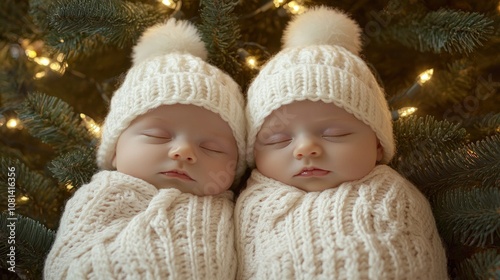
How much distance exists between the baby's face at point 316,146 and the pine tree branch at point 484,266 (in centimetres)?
28

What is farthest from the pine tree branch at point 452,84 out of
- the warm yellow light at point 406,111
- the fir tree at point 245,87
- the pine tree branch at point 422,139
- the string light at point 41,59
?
the string light at point 41,59

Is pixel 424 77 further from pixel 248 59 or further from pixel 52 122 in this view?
pixel 52 122

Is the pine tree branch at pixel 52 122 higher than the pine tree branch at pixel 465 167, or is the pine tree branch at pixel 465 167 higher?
the pine tree branch at pixel 52 122

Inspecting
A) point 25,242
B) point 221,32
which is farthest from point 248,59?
point 25,242

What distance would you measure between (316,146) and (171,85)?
0.35m

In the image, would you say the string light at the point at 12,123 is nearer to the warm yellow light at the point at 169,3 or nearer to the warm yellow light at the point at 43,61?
the warm yellow light at the point at 43,61

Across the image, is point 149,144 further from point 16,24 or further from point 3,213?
point 16,24

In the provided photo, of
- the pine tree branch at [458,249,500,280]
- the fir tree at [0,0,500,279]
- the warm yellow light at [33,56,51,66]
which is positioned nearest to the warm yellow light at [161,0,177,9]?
the fir tree at [0,0,500,279]

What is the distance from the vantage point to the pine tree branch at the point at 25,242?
3.55ft

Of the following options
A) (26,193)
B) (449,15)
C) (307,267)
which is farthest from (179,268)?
(449,15)

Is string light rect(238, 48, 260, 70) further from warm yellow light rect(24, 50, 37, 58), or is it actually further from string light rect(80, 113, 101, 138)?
warm yellow light rect(24, 50, 37, 58)

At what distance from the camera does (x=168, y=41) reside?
1.29 metres

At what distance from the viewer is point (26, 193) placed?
4.10 ft

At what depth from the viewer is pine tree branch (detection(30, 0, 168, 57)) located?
1.24 metres
